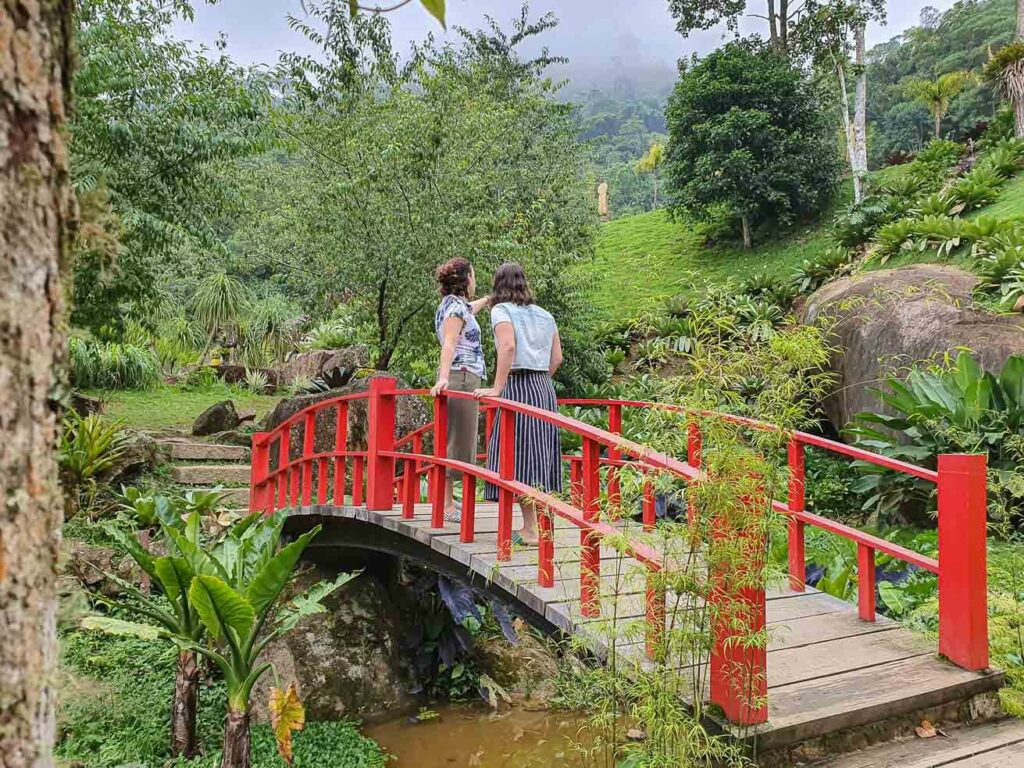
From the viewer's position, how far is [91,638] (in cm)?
554

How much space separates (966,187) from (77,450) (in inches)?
499

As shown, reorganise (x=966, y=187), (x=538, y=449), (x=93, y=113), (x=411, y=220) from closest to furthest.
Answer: (x=538, y=449)
(x=93, y=113)
(x=411, y=220)
(x=966, y=187)

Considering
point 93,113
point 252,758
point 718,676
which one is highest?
point 93,113

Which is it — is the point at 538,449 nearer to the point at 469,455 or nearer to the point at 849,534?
the point at 469,455

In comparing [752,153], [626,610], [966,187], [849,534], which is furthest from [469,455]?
[752,153]

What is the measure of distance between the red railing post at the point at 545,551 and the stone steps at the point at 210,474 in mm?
6005

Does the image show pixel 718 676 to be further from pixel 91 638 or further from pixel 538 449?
pixel 91 638

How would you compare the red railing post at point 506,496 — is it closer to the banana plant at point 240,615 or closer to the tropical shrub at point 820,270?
the banana plant at point 240,615

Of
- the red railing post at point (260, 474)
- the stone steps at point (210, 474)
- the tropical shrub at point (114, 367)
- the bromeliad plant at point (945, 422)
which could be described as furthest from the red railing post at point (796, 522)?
the tropical shrub at point (114, 367)

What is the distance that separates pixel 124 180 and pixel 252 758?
528cm

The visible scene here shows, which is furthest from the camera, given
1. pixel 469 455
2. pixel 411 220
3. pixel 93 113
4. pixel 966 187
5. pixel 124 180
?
pixel 966 187

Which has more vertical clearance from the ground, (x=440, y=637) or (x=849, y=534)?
(x=849, y=534)

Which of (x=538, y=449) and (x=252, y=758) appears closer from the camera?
(x=538, y=449)

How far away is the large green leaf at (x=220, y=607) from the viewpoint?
11.7 ft
